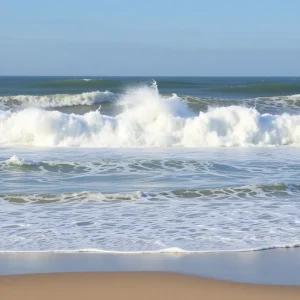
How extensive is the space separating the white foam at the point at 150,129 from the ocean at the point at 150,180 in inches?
1.1

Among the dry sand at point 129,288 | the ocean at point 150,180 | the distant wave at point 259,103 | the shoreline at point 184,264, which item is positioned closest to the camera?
the dry sand at point 129,288

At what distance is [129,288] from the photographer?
215 inches

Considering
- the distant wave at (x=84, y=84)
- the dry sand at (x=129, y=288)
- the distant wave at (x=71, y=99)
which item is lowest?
the dry sand at (x=129, y=288)

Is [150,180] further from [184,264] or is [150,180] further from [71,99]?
[71,99]

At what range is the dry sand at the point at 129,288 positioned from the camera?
5.27m

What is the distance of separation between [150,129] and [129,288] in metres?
12.3

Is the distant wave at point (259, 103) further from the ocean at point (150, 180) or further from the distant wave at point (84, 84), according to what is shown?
the distant wave at point (84, 84)

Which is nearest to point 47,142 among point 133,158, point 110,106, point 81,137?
point 81,137

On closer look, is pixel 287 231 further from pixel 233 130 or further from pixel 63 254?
pixel 233 130

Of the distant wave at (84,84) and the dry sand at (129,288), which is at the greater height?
the distant wave at (84,84)

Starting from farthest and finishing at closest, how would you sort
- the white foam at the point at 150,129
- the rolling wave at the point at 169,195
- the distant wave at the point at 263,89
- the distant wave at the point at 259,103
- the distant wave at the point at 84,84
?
1. the distant wave at the point at 84,84
2. the distant wave at the point at 263,89
3. the distant wave at the point at 259,103
4. the white foam at the point at 150,129
5. the rolling wave at the point at 169,195

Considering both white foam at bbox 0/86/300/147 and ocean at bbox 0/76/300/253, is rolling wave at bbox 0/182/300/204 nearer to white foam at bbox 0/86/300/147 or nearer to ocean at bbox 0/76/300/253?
ocean at bbox 0/76/300/253

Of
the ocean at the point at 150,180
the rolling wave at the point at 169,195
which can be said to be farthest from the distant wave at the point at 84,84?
the rolling wave at the point at 169,195

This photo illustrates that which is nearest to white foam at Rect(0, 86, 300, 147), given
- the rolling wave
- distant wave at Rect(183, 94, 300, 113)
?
distant wave at Rect(183, 94, 300, 113)
